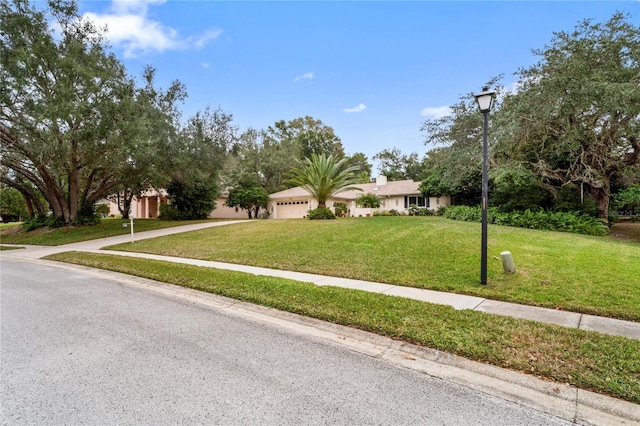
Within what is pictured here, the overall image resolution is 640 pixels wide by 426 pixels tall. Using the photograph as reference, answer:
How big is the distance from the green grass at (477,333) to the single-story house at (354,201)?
2261cm

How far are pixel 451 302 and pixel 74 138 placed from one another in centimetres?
1748

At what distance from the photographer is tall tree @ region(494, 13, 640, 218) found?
13.3m

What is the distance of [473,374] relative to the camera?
3.33 meters

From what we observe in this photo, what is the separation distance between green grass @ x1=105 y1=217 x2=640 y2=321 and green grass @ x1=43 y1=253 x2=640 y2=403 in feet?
4.70

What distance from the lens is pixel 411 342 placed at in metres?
3.99

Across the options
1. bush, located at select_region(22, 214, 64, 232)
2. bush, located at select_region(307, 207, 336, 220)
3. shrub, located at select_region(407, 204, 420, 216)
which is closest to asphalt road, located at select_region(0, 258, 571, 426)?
bush, located at select_region(307, 207, 336, 220)

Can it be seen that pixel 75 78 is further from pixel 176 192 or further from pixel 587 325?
pixel 587 325

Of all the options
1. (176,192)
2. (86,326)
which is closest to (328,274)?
(86,326)

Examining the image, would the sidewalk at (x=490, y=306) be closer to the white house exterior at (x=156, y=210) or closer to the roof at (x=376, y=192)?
the roof at (x=376, y=192)

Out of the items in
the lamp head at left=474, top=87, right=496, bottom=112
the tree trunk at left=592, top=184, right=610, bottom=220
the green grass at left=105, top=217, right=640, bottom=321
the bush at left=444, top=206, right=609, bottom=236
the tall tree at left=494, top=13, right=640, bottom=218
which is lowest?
the green grass at left=105, top=217, right=640, bottom=321

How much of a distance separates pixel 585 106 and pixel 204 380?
17.6 m

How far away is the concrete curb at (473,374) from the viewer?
106 inches

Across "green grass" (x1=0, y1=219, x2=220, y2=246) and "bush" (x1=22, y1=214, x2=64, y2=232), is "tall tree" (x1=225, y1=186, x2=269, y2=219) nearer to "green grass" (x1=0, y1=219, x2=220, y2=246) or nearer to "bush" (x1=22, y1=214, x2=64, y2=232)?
"green grass" (x1=0, y1=219, x2=220, y2=246)

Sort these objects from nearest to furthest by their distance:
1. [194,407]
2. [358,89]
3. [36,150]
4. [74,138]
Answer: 1. [194,407]
2. [36,150]
3. [74,138]
4. [358,89]
